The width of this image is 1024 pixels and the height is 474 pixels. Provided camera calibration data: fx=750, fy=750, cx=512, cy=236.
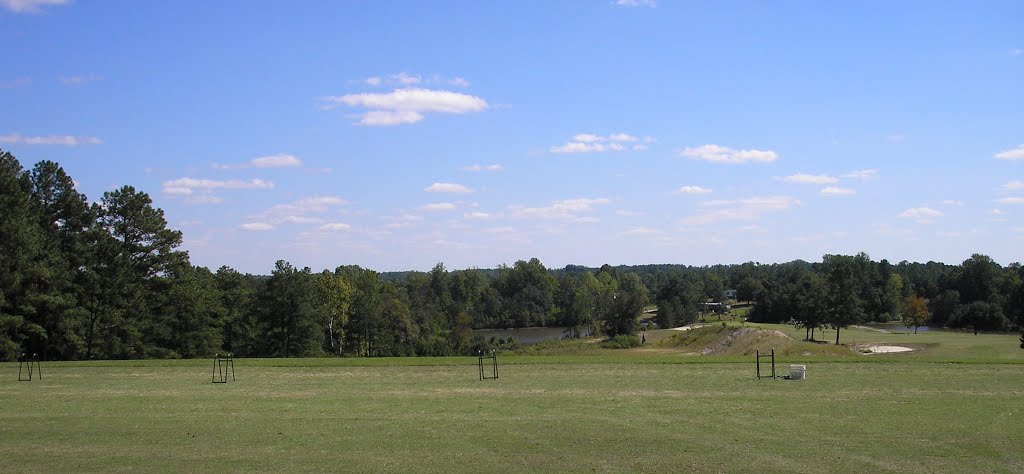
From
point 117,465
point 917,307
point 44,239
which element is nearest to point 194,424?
point 117,465

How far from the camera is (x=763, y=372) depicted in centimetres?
2698

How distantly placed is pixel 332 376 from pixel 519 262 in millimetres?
129667

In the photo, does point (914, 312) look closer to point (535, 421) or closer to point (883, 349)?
point (883, 349)

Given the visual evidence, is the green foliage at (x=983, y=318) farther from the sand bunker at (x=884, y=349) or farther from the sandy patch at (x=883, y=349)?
the sand bunker at (x=884, y=349)

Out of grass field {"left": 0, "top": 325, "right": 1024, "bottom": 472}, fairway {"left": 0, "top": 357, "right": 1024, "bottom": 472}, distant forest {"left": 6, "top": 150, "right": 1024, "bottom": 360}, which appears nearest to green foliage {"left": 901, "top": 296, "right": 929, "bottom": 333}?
distant forest {"left": 6, "top": 150, "right": 1024, "bottom": 360}

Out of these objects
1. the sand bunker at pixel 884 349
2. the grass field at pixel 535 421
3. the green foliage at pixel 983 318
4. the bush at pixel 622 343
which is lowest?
the bush at pixel 622 343

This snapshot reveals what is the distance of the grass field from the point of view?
526 inches

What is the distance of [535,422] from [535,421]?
141 mm

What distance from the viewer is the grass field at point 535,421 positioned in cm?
1336

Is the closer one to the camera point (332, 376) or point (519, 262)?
point (332, 376)

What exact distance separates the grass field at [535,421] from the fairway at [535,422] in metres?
0.06

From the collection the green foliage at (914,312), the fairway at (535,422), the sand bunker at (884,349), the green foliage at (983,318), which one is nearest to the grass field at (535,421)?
the fairway at (535,422)

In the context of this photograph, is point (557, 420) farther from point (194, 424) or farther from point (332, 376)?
point (332, 376)

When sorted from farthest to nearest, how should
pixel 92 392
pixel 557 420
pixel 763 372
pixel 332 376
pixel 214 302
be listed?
pixel 214 302, pixel 332 376, pixel 763 372, pixel 92 392, pixel 557 420
